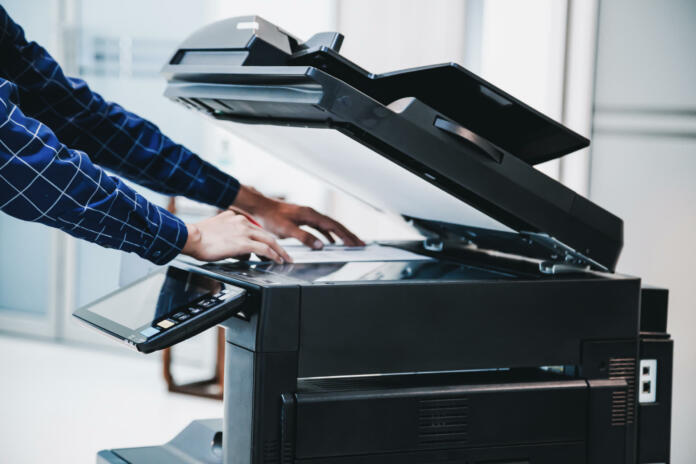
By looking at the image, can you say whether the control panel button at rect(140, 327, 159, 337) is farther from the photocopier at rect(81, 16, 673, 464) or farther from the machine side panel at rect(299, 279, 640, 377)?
the machine side panel at rect(299, 279, 640, 377)

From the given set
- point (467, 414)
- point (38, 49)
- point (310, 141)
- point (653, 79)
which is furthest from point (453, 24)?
point (467, 414)

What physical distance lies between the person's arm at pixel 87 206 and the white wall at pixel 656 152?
2.96 feet

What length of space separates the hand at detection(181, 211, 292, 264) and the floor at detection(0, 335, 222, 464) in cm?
170

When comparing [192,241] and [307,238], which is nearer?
[192,241]

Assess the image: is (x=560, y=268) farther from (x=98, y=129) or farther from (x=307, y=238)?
(x=98, y=129)

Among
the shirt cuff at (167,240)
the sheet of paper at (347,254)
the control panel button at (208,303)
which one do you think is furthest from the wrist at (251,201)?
the control panel button at (208,303)

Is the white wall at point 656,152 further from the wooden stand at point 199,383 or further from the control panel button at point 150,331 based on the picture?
the wooden stand at point 199,383

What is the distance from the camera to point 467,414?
91cm

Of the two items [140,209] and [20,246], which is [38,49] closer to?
[140,209]

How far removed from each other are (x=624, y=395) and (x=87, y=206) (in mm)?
702

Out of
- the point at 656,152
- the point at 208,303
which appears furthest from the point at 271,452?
the point at 656,152

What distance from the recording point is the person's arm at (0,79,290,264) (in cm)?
89

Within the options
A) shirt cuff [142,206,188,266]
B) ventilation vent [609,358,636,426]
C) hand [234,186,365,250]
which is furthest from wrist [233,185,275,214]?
ventilation vent [609,358,636,426]

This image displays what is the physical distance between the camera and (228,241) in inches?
38.9
